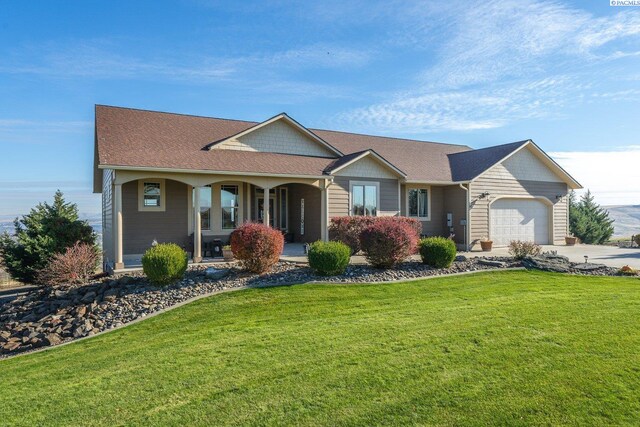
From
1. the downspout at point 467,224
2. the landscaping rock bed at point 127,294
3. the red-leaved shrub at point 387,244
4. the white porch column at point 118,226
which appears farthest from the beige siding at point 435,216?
the white porch column at point 118,226

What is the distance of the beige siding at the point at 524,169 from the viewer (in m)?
20.4

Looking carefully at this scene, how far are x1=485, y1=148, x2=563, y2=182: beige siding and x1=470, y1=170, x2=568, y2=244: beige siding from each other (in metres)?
0.16

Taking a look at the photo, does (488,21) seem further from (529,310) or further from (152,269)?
(152,269)

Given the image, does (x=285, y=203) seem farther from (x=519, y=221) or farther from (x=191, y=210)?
(x=519, y=221)

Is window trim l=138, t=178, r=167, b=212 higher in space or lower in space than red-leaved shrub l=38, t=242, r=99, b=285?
higher

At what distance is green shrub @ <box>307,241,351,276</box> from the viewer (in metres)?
11.1

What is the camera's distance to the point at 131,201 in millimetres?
15055

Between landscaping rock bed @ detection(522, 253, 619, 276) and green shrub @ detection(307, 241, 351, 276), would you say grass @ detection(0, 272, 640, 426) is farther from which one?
landscaping rock bed @ detection(522, 253, 619, 276)

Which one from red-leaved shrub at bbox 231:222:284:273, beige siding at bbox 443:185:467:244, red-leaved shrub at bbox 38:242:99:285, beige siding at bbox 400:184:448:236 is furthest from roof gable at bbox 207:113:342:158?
red-leaved shrub at bbox 231:222:284:273

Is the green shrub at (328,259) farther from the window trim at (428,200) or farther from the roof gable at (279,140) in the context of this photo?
the window trim at (428,200)

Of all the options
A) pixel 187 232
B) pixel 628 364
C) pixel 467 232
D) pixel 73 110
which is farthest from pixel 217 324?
pixel 73 110

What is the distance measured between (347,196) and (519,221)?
32.6ft

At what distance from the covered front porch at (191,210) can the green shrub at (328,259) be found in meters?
4.12

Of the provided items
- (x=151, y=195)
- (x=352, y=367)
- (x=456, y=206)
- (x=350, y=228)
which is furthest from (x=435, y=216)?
(x=352, y=367)
